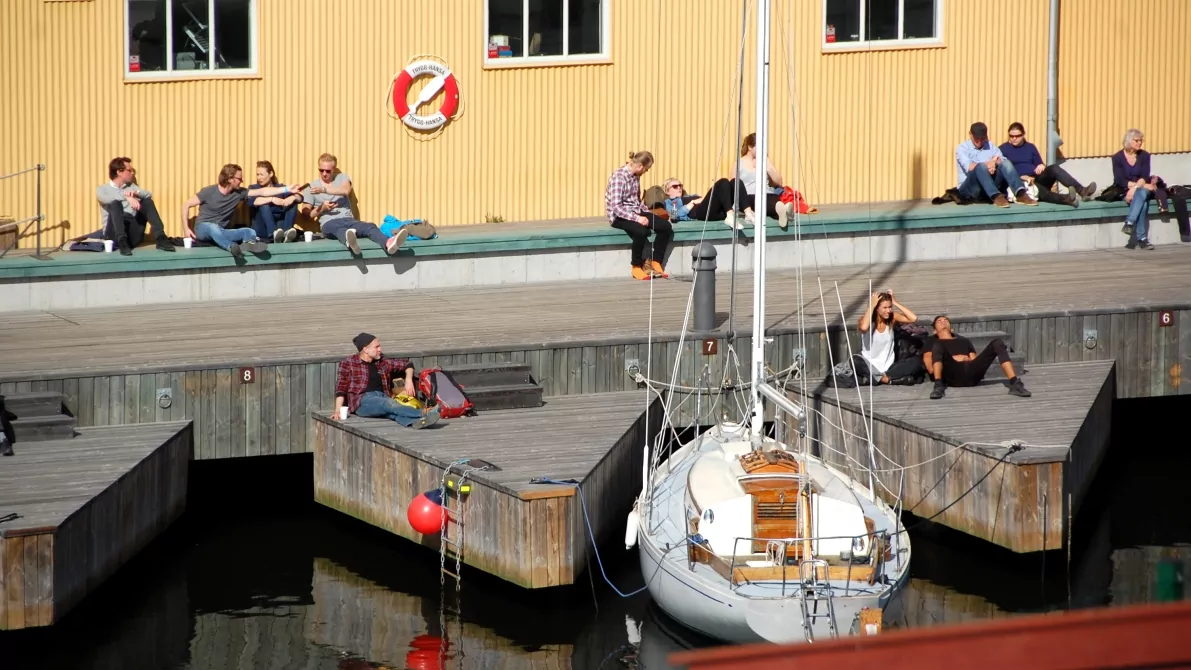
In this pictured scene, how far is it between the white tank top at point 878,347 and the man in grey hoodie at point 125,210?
7315 millimetres

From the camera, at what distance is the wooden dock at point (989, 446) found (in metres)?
13.4

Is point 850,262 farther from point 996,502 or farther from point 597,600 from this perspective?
point 597,600

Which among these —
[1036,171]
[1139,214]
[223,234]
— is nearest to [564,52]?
[223,234]

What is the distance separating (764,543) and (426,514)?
2.82m

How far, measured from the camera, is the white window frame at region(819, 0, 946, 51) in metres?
20.4

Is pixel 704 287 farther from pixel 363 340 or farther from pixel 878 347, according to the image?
pixel 363 340

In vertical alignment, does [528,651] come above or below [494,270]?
below

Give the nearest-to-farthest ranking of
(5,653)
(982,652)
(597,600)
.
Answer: (982,652), (5,653), (597,600)

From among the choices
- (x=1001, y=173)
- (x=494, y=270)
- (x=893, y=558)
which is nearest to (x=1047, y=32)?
(x=1001, y=173)

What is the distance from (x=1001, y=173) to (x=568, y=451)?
8699 mm

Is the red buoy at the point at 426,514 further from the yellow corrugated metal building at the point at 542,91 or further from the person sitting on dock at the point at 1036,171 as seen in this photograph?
the person sitting on dock at the point at 1036,171

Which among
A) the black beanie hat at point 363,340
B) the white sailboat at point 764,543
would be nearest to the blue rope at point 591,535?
the white sailboat at point 764,543

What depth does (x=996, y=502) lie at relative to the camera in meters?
13.6

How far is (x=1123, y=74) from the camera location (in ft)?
70.5
